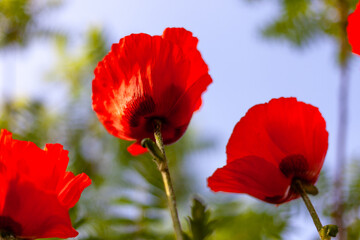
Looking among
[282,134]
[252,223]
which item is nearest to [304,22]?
[252,223]

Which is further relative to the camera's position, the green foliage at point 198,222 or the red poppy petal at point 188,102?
the red poppy petal at point 188,102

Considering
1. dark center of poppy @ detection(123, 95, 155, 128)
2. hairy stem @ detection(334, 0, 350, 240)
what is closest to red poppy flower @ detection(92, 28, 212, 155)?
dark center of poppy @ detection(123, 95, 155, 128)

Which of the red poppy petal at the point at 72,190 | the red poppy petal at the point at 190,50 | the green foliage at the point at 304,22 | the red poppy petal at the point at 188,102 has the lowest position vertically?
the red poppy petal at the point at 72,190

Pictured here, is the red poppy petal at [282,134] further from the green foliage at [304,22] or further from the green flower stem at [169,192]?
the green foliage at [304,22]

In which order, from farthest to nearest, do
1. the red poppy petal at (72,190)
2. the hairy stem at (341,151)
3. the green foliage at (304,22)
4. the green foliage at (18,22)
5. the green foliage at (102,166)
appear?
the green foliage at (304,22), the green foliage at (18,22), the hairy stem at (341,151), the green foliage at (102,166), the red poppy petal at (72,190)

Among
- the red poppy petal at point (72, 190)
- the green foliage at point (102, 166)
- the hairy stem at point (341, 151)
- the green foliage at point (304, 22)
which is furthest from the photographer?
the green foliage at point (304, 22)

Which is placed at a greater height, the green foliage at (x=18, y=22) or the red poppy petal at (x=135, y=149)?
the green foliage at (x=18, y=22)

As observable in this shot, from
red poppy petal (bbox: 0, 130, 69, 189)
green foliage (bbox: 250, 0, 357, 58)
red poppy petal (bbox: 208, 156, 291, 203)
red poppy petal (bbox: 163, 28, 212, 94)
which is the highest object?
green foliage (bbox: 250, 0, 357, 58)

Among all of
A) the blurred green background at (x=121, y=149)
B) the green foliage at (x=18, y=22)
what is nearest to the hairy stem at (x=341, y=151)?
the blurred green background at (x=121, y=149)

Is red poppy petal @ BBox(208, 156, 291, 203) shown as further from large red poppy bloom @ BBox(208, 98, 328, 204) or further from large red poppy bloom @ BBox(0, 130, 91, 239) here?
large red poppy bloom @ BBox(0, 130, 91, 239)

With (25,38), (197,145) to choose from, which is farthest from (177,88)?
(197,145)
